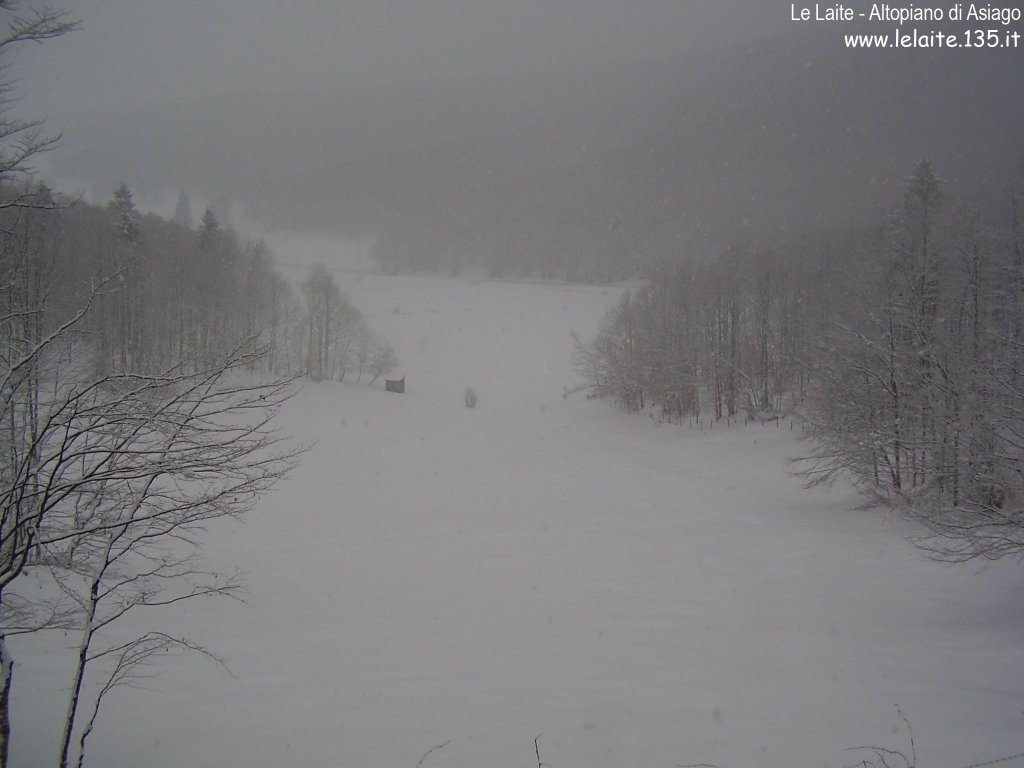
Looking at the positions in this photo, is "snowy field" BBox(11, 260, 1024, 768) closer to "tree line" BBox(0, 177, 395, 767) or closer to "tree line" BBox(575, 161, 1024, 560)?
"tree line" BBox(0, 177, 395, 767)

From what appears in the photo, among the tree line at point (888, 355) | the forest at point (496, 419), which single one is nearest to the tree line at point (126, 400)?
the forest at point (496, 419)

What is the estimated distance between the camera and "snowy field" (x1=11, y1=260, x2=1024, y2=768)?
5719mm

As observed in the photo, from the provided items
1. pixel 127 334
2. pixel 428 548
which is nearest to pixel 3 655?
pixel 428 548

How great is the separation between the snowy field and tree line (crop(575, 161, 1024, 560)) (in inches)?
71.8

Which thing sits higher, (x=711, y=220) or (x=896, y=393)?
(x=711, y=220)

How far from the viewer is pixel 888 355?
51.5 ft

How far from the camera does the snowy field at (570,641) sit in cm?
572

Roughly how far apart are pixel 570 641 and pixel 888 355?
14207 millimetres

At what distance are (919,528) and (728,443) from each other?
1455 centimetres

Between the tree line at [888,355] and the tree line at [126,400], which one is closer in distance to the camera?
the tree line at [126,400]

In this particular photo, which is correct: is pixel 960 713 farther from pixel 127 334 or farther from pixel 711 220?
pixel 711 220

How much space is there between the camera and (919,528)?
13172 mm

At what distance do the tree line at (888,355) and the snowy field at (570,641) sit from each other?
182 centimetres

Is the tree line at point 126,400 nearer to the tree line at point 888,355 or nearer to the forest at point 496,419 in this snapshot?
the forest at point 496,419
